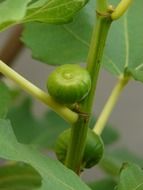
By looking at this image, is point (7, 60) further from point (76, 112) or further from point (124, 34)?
point (76, 112)

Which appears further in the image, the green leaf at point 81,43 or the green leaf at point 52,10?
the green leaf at point 81,43

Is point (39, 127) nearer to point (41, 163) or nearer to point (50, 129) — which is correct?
point (50, 129)

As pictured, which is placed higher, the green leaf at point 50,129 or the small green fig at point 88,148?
the small green fig at point 88,148

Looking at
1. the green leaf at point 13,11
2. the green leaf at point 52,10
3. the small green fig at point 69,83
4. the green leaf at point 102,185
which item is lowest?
the green leaf at point 102,185

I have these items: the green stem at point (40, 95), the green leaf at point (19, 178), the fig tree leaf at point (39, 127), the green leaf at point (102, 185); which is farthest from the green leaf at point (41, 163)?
the fig tree leaf at point (39, 127)

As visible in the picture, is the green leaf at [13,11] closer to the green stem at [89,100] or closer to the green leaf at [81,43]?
the green stem at [89,100]

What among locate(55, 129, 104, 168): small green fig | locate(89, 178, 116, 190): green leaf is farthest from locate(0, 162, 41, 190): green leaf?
locate(89, 178, 116, 190): green leaf

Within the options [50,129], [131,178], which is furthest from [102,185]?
[50,129]
